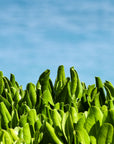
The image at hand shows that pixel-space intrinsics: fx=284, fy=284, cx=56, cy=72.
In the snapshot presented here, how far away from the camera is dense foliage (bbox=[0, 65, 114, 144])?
2.42m

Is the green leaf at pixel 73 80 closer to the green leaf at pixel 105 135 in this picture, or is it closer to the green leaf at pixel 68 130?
the green leaf at pixel 68 130

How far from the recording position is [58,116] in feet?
8.54

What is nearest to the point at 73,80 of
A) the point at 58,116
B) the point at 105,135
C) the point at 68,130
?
the point at 58,116

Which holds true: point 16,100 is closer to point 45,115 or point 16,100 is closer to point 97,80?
point 45,115

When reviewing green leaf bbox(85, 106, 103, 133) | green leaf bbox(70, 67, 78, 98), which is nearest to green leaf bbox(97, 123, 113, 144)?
green leaf bbox(85, 106, 103, 133)

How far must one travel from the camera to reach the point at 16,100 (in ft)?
11.5

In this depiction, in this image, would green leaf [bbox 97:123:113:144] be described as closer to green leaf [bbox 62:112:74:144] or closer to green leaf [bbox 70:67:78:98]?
green leaf [bbox 62:112:74:144]

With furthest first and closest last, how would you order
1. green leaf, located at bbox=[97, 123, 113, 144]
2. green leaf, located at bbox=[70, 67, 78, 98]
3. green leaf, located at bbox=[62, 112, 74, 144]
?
green leaf, located at bbox=[70, 67, 78, 98] → green leaf, located at bbox=[62, 112, 74, 144] → green leaf, located at bbox=[97, 123, 113, 144]

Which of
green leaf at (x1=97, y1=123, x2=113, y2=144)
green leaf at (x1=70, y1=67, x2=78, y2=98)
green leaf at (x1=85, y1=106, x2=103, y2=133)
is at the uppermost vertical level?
green leaf at (x1=70, y1=67, x2=78, y2=98)

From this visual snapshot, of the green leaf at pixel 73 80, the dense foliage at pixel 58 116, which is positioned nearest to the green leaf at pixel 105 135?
the dense foliage at pixel 58 116

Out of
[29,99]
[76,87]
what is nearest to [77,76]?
[76,87]

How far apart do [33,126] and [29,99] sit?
2.25 feet

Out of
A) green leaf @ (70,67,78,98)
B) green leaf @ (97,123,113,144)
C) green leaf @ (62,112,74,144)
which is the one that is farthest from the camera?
green leaf @ (70,67,78,98)

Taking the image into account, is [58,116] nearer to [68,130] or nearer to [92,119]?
[68,130]
